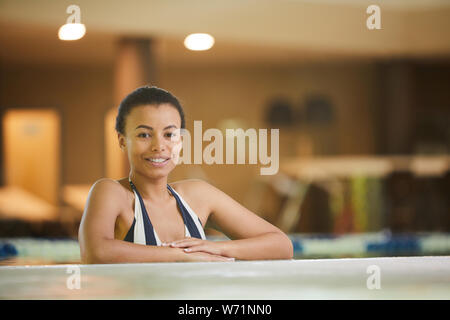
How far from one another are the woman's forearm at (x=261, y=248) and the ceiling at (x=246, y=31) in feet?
8.52

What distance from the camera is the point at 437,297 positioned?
3.49 feet

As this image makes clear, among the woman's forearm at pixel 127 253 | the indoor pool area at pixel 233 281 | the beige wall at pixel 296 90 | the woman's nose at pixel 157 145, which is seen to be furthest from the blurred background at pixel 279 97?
the indoor pool area at pixel 233 281

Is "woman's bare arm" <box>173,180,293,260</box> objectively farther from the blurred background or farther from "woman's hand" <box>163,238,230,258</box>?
the blurred background

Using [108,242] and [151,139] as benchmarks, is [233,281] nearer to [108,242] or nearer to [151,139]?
[108,242]

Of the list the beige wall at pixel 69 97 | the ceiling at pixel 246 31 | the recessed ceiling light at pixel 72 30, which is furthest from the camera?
the beige wall at pixel 69 97

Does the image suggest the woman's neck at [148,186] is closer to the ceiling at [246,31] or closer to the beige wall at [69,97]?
the ceiling at [246,31]

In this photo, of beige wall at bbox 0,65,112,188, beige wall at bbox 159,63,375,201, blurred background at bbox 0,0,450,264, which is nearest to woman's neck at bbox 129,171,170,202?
blurred background at bbox 0,0,450,264

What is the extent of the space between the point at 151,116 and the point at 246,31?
460cm

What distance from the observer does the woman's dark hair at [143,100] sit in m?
1.39

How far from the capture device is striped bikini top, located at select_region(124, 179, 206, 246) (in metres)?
1.32

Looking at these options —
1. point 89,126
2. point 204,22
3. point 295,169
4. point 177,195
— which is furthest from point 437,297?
point 295,169

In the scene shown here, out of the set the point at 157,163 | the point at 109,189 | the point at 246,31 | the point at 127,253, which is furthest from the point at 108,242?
the point at 246,31
